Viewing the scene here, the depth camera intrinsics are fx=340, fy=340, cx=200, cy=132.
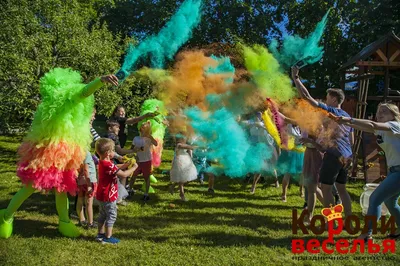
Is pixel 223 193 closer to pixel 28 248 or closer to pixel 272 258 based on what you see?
pixel 272 258

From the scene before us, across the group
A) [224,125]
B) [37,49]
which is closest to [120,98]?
[37,49]

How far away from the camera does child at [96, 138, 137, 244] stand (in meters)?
4.16

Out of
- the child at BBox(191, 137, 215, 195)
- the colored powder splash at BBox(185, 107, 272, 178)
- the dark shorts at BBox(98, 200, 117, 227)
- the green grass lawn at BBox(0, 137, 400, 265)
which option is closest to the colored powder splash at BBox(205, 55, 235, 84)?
the colored powder splash at BBox(185, 107, 272, 178)

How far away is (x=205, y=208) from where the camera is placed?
5.76 metres

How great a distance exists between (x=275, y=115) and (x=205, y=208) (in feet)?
6.37

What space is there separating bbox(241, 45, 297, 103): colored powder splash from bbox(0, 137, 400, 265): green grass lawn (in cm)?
197

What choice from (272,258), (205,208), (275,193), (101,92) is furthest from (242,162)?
(101,92)

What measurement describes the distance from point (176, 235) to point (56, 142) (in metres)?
1.94

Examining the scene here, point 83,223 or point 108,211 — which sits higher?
point 108,211

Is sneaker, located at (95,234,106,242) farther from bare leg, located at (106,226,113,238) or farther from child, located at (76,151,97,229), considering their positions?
child, located at (76,151,97,229)

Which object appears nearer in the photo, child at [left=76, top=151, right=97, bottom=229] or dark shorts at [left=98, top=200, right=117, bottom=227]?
dark shorts at [left=98, top=200, right=117, bottom=227]

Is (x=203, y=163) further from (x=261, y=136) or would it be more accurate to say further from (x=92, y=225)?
(x=92, y=225)

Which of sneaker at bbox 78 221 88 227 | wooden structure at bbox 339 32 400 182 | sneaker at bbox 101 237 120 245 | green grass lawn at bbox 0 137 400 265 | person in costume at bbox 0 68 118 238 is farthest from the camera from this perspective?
wooden structure at bbox 339 32 400 182

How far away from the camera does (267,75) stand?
211 inches
